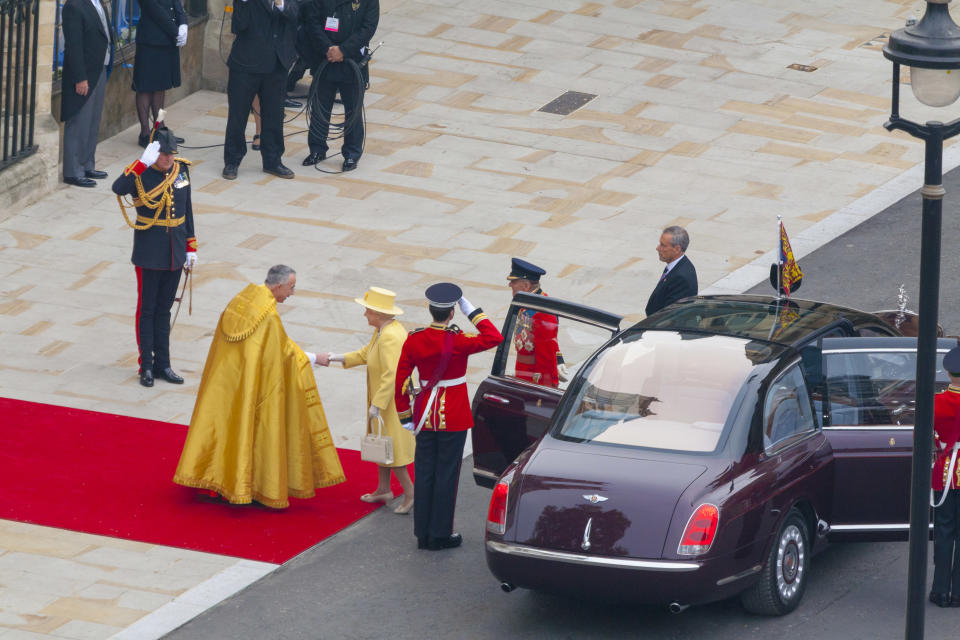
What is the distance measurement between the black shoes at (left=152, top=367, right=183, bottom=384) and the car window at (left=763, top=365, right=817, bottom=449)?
547 cm

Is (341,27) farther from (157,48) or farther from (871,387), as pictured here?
(871,387)

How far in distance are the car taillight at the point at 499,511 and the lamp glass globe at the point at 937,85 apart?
3284 mm

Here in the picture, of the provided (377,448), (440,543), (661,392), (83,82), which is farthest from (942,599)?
(83,82)

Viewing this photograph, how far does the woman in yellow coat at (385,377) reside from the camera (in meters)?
11.5

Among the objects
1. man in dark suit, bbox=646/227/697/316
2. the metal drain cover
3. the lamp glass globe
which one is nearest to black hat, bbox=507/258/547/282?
man in dark suit, bbox=646/227/697/316

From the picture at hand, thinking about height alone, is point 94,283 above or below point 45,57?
below

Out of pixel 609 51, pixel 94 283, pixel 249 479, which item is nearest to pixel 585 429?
pixel 249 479

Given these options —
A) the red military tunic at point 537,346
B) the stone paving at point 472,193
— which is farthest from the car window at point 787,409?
the stone paving at point 472,193

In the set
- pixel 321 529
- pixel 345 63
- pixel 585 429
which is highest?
pixel 345 63

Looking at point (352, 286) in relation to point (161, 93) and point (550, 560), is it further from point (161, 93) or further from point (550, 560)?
point (550, 560)

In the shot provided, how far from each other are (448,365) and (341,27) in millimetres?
8428

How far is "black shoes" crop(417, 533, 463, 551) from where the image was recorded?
36.8ft

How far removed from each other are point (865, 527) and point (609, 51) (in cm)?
1306

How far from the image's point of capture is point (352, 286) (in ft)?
51.9
